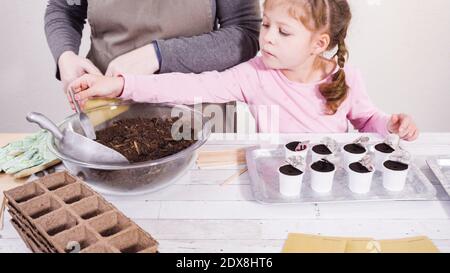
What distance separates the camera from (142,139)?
115 centimetres

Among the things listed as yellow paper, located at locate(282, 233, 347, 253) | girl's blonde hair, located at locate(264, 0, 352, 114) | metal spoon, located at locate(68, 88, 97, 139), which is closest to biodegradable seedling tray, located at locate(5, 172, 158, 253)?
metal spoon, located at locate(68, 88, 97, 139)

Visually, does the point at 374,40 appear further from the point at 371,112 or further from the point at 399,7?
the point at 371,112

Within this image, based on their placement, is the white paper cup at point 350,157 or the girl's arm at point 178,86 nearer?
the white paper cup at point 350,157

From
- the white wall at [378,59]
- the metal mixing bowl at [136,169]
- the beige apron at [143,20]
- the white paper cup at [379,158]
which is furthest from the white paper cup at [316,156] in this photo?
the white wall at [378,59]

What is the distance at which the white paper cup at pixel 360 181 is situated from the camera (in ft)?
3.55

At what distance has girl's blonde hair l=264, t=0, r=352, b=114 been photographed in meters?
1.41

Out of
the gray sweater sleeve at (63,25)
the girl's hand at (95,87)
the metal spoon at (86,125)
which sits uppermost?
the gray sweater sleeve at (63,25)

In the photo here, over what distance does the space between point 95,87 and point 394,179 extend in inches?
30.3

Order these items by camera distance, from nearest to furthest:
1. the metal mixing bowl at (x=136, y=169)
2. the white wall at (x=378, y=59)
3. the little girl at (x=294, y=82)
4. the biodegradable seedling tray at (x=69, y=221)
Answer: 1. the biodegradable seedling tray at (x=69, y=221)
2. the metal mixing bowl at (x=136, y=169)
3. the little girl at (x=294, y=82)
4. the white wall at (x=378, y=59)

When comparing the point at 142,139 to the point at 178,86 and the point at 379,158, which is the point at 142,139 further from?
the point at 379,158

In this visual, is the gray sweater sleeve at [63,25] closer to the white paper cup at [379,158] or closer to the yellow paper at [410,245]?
the white paper cup at [379,158]

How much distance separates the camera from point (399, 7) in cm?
250

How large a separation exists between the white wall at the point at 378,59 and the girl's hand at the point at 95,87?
112 cm

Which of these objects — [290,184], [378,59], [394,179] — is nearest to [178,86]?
[290,184]
